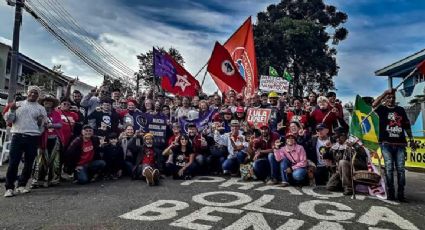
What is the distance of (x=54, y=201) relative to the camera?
6062 millimetres

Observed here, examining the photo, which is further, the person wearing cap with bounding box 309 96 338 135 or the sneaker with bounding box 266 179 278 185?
the person wearing cap with bounding box 309 96 338 135

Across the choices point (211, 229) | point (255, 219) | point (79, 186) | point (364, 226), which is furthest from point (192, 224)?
point (79, 186)

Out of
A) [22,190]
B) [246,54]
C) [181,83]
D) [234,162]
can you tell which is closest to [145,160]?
[234,162]

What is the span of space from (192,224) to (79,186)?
3.43 meters

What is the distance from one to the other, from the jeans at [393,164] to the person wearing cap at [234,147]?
9.82 ft

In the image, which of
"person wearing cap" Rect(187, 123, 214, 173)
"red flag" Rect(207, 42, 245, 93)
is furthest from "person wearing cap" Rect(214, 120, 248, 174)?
"red flag" Rect(207, 42, 245, 93)

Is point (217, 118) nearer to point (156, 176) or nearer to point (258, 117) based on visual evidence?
point (258, 117)

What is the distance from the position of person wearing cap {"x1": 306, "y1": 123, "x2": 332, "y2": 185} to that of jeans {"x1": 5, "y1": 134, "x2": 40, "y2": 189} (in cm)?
560

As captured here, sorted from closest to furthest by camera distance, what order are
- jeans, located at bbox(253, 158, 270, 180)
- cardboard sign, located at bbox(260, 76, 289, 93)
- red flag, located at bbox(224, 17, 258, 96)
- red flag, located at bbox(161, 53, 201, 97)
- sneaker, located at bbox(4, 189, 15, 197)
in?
sneaker, located at bbox(4, 189, 15, 197) < jeans, located at bbox(253, 158, 270, 180) < red flag, located at bbox(161, 53, 201, 97) < red flag, located at bbox(224, 17, 258, 96) < cardboard sign, located at bbox(260, 76, 289, 93)

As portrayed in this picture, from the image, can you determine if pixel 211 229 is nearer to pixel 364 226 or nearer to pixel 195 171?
pixel 364 226

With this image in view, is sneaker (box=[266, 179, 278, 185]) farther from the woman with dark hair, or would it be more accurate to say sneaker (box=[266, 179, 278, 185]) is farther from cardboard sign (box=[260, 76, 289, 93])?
cardboard sign (box=[260, 76, 289, 93])

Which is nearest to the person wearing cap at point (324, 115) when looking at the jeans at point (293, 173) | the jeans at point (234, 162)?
the jeans at point (293, 173)

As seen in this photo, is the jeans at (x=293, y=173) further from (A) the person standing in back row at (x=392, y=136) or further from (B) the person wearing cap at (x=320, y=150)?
(A) the person standing in back row at (x=392, y=136)

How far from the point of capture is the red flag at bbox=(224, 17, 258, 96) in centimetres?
1234
